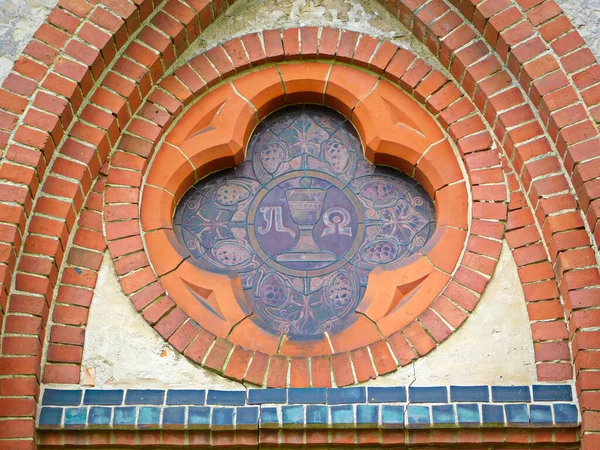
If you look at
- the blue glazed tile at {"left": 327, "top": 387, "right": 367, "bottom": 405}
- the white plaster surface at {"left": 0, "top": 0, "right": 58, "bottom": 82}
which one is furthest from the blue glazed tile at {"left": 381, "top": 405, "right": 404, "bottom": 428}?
the white plaster surface at {"left": 0, "top": 0, "right": 58, "bottom": 82}

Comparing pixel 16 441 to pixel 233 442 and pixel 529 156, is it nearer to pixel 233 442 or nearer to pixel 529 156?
pixel 233 442

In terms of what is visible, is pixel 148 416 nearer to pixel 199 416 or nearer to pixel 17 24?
pixel 199 416

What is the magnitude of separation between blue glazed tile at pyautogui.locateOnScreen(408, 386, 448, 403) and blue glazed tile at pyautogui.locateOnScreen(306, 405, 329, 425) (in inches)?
17.1

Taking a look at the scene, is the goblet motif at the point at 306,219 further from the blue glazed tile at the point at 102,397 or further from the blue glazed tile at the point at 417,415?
the blue glazed tile at the point at 102,397

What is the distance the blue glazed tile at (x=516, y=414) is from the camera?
512 centimetres

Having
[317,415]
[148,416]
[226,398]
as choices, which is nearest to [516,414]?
[317,415]

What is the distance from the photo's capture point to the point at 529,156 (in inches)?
222

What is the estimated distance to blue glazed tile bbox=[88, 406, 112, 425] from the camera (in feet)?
17.0

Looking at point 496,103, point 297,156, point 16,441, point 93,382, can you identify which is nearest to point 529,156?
point 496,103

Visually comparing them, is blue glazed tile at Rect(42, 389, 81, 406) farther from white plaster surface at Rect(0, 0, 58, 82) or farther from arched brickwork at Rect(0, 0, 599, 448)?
white plaster surface at Rect(0, 0, 58, 82)

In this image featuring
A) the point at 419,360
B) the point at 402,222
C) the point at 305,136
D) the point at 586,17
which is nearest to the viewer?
the point at 419,360

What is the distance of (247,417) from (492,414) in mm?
1215

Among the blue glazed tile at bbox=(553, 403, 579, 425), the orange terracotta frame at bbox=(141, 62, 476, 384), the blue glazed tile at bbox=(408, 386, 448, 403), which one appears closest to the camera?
the blue glazed tile at bbox=(553, 403, 579, 425)

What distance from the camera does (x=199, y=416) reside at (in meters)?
5.20
